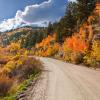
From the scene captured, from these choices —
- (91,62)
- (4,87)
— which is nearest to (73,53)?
(91,62)

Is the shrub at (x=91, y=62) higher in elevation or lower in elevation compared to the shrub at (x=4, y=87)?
higher

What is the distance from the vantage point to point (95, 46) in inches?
1489

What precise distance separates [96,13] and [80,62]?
13821 millimetres

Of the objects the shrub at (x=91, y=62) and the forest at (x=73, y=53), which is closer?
the forest at (x=73, y=53)

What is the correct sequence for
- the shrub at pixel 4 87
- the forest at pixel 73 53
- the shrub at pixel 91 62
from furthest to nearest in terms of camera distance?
the shrub at pixel 91 62 < the forest at pixel 73 53 < the shrub at pixel 4 87

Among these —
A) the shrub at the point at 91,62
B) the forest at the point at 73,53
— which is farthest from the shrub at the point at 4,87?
the shrub at the point at 91,62

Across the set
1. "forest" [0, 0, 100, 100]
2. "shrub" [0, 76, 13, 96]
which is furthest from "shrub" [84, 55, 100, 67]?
"shrub" [0, 76, 13, 96]

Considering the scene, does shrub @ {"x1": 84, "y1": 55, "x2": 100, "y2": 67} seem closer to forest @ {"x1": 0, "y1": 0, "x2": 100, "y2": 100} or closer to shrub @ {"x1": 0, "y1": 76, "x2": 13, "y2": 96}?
forest @ {"x1": 0, "y1": 0, "x2": 100, "y2": 100}

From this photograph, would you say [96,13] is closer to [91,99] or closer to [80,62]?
[80,62]

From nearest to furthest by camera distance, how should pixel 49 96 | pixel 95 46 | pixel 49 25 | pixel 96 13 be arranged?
pixel 49 96 < pixel 95 46 < pixel 96 13 < pixel 49 25

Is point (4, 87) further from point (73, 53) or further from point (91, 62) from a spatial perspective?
point (73, 53)

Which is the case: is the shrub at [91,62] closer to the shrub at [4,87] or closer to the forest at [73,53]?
the forest at [73,53]

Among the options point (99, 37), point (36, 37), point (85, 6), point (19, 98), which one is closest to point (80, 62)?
point (99, 37)

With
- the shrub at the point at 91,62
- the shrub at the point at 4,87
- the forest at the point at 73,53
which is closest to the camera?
the shrub at the point at 4,87
